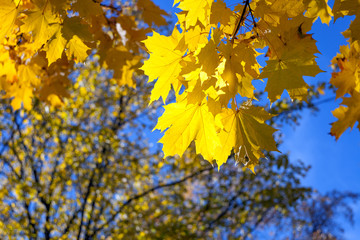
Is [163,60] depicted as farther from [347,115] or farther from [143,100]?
[143,100]

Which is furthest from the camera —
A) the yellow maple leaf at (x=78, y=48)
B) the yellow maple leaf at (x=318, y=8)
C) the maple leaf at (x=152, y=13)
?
the maple leaf at (x=152, y=13)

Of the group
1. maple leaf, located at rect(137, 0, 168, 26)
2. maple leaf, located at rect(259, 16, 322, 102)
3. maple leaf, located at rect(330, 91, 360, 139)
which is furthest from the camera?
maple leaf, located at rect(137, 0, 168, 26)

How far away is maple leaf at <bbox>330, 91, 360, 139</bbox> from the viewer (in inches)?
66.5

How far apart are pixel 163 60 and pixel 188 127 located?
0.34m

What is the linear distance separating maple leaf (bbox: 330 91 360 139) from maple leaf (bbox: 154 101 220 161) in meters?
0.73

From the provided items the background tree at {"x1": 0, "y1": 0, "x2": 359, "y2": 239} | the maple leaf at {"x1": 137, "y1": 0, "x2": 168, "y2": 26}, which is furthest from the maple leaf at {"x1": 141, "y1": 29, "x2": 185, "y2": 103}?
the maple leaf at {"x1": 137, "y1": 0, "x2": 168, "y2": 26}

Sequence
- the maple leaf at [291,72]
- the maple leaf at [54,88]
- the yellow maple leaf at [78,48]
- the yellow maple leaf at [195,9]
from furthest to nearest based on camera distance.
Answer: the maple leaf at [54,88] → the yellow maple leaf at [78,48] → the yellow maple leaf at [195,9] → the maple leaf at [291,72]

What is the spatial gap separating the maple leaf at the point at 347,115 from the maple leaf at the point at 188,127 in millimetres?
734

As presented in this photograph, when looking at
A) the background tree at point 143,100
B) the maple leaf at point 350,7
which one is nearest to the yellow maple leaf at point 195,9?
the background tree at point 143,100

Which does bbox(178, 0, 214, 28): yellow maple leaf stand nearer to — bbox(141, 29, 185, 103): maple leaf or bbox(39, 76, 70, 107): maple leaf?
bbox(141, 29, 185, 103): maple leaf

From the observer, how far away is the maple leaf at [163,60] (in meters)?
1.51

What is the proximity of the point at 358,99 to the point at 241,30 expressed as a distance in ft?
2.40

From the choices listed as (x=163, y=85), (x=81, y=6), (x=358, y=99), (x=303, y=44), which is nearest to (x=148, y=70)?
(x=163, y=85)

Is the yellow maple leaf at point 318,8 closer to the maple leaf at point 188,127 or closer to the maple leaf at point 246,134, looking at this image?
the maple leaf at point 246,134
